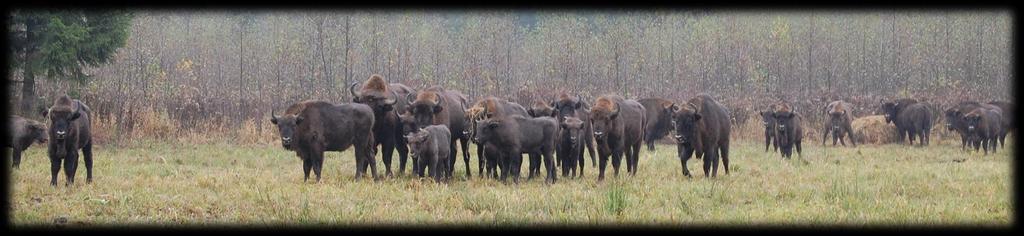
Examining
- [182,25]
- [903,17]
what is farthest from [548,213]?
[182,25]

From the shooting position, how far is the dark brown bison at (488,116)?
14.8 m

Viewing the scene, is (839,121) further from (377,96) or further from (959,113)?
(377,96)

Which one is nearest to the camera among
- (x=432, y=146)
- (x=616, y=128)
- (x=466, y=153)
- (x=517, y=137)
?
(x=432, y=146)

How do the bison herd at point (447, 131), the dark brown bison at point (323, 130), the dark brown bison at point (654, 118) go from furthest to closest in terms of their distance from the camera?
1. the dark brown bison at point (654, 118)
2. the dark brown bison at point (323, 130)
3. the bison herd at point (447, 131)

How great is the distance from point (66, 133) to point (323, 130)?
3.55 metres

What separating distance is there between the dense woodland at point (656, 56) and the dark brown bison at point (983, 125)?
329 inches

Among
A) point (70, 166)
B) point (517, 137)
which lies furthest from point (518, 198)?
point (70, 166)

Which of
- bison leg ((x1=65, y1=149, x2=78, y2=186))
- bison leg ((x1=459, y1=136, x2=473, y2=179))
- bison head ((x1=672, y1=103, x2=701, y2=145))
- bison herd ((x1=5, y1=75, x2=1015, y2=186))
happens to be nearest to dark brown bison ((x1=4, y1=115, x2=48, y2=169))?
bison herd ((x1=5, y1=75, x2=1015, y2=186))

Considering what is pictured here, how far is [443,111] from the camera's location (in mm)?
16250

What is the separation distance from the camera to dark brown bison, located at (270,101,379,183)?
48.4ft

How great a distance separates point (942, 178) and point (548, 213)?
24.0 ft

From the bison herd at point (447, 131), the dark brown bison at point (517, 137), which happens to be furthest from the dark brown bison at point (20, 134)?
the dark brown bison at point (517, 137)

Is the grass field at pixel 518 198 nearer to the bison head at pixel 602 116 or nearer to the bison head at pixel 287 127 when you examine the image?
the bison head at pixel 287 127

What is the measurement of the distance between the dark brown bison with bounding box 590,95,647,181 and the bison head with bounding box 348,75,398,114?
3409 mm
